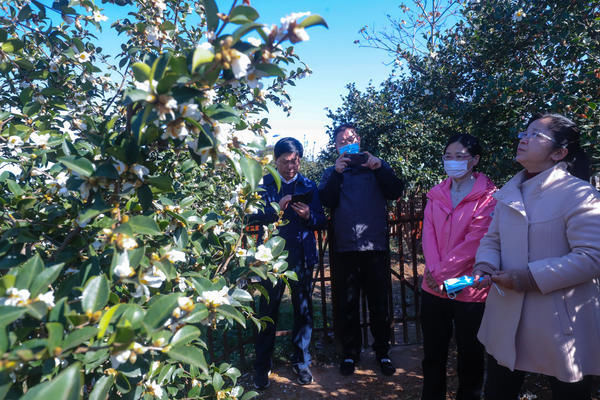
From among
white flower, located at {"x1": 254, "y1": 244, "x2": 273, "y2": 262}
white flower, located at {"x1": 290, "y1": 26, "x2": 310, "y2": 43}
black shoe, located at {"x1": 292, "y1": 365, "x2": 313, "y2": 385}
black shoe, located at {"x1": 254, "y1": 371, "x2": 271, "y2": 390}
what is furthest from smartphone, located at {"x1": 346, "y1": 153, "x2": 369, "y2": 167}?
white flower, located at {"x1": 290, "y1": 26, "x2": 310, "y2": 43}

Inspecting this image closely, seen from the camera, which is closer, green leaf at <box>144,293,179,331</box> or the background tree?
green leaf at <box>144,293,179,331</box>

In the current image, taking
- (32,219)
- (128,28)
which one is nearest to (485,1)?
(128,28)

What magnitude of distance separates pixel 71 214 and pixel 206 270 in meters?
0.57

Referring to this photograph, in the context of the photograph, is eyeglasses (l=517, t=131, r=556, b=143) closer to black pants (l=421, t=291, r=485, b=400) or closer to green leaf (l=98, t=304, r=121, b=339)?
black pants (l=421, t=291, r=485, b=400)

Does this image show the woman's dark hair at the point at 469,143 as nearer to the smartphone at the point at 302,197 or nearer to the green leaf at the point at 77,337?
the smartphone at the point at 302,197

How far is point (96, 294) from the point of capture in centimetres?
85

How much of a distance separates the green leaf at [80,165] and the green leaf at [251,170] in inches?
16.2

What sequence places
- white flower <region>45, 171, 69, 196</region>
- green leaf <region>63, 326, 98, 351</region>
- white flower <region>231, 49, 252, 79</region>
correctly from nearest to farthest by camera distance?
green leaf <region>63, 326, 98, 351</region>, white flower <region>231, 49, 252, 79</region>, white flower <region>45, 171, 69, 196</region>

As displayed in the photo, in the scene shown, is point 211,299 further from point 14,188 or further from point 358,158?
point 358,158

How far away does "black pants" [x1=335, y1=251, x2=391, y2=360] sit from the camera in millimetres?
2883

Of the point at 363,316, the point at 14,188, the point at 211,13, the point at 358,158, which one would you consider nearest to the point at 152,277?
the point at 14,188

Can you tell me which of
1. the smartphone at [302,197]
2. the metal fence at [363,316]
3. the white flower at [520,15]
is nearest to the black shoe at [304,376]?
the metal fence at [363,316]

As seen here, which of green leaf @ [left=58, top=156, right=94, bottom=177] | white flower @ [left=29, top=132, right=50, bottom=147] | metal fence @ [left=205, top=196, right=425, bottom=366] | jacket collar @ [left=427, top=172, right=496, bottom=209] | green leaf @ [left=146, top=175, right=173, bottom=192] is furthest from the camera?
metal fence @ [left=205, top=196, right=425, bottom=366]

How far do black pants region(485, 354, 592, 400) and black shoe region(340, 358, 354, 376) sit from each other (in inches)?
53.3
